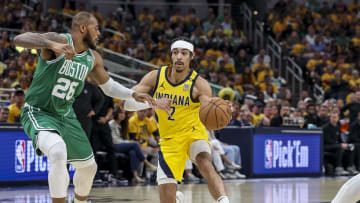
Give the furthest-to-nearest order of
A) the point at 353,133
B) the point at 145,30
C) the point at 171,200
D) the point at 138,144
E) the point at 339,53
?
the point at 339,53 < the point at 145,30 < the point at 353,133 < the point at 138,144 < the point at 171,200

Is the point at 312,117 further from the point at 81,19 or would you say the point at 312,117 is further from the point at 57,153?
the point at 57,153

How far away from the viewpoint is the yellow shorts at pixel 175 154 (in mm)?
6609

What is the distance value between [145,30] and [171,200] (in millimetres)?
15011

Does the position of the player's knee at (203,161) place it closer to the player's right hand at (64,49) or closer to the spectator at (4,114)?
Result: the player's right hand at (64,49)

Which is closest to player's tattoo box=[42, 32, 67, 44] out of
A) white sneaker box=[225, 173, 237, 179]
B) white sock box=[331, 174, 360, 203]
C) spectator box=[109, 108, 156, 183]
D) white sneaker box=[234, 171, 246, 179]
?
white sock box=[331, 174, 360, 203]

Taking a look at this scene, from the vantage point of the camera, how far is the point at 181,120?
6.82 metres

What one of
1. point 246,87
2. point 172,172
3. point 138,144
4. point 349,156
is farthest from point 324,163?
point 172,172

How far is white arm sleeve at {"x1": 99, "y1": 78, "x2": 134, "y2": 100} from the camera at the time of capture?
21.3 feet

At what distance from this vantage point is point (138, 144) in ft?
42.2

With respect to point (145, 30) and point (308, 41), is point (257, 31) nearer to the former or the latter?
point (308, 41)

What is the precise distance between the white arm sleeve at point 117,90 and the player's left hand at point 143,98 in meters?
0.10

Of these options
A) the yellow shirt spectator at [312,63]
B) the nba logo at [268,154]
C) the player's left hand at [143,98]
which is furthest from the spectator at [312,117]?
the player's left hand at [143,98]

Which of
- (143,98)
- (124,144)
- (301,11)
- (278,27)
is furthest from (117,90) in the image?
(301,11)

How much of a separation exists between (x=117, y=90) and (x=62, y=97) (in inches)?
24.1
